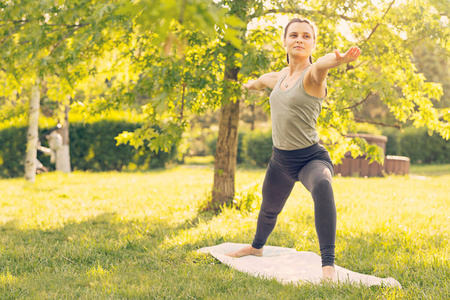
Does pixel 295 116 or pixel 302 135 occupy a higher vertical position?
pixel 295 116

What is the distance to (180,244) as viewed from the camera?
4.27m

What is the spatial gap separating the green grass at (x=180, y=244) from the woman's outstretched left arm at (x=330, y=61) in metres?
1.47

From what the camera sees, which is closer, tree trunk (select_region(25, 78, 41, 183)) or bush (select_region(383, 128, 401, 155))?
tree trunk (select_region(25, 78, 41, 183))

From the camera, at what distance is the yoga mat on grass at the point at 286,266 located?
319 centimetres

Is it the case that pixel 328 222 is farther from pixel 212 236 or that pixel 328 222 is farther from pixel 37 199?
pixel 37 199

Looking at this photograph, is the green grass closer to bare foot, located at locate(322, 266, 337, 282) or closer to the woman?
bare foot, located at locate(322, 266, 337, 282)

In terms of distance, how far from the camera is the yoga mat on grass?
319cm

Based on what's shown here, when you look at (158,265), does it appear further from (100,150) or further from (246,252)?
(100,150)

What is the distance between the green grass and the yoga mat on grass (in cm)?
11

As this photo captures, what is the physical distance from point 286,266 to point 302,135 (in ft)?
3.90

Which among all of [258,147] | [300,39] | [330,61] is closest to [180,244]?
[300,39]

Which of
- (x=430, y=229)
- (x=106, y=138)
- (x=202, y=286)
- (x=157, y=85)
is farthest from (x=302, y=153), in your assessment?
(x=106, y=138)

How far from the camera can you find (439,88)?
6.00 metres

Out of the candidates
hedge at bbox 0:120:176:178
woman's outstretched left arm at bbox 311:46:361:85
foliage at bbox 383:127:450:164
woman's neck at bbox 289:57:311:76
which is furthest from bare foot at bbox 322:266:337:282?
foliage at bbox 383:127:450:164
